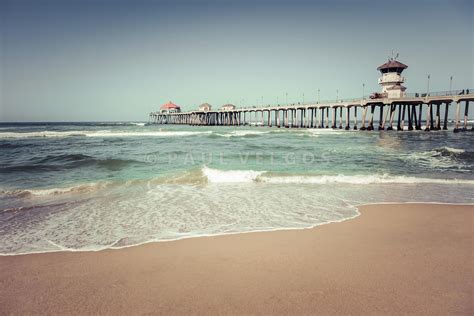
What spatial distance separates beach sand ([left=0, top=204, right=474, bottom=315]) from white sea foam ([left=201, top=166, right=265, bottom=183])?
5.08m

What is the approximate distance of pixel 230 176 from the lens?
9773 mm

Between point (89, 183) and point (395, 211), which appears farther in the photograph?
point (89, 183)

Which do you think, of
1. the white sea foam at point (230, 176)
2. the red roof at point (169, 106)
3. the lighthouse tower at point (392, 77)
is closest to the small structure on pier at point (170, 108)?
the red roof at point (169, 106)

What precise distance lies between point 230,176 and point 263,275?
685 cm

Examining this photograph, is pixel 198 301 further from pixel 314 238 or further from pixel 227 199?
pixel 227 199

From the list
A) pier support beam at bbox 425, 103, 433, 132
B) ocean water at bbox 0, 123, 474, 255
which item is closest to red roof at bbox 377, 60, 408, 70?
pier support beam at bbox 425, 103, 433, 132

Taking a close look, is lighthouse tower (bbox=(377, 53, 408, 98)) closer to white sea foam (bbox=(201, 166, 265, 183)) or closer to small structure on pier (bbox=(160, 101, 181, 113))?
white sea foam (bbox=(201, 166, 265, 183))

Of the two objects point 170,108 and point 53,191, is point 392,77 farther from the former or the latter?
point 170,108

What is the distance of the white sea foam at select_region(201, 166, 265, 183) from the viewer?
9398mm

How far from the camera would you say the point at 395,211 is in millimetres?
5520

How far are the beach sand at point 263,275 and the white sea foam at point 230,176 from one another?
508cm

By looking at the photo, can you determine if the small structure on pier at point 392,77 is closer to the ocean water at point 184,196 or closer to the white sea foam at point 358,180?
the ocean water at point 184,196

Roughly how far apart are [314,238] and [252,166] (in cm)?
784

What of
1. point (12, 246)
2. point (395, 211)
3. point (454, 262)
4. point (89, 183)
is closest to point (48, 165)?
point (89, 183)
